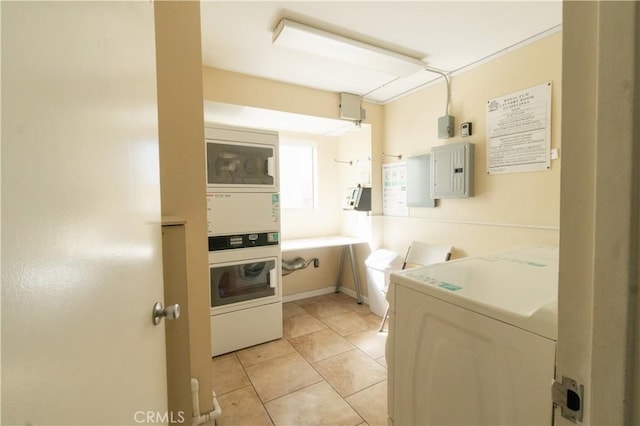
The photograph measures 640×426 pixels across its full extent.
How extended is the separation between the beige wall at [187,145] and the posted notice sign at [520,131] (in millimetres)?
2139

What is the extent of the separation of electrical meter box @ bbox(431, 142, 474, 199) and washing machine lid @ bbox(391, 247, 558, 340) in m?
1.13

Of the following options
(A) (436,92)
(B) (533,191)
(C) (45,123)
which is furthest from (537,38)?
(C) (45,123)

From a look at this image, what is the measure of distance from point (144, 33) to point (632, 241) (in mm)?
1163

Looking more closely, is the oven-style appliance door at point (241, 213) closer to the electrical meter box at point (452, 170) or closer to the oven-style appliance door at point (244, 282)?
the oven-style appliance door at point (244, 282)

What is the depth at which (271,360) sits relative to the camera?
7.07 ft

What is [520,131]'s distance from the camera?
195 cm

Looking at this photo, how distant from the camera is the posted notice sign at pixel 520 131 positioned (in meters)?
1.83

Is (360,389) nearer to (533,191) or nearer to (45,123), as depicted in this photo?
(533,191)

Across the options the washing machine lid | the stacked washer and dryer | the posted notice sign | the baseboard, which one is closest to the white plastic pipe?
the stacked washer and dryer

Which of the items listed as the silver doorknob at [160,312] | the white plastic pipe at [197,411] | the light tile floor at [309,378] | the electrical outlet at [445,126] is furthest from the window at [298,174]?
the silver doorknob at [160,312]

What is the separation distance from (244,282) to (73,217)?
2.16 m

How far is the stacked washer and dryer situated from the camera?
2.19 metres

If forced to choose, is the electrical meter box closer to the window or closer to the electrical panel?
the electrical panel

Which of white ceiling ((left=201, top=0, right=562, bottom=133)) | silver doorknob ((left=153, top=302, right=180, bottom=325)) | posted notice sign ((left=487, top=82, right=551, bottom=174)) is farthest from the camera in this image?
posted notice sign ((left=487, top=82, right=551, bottom=174))
